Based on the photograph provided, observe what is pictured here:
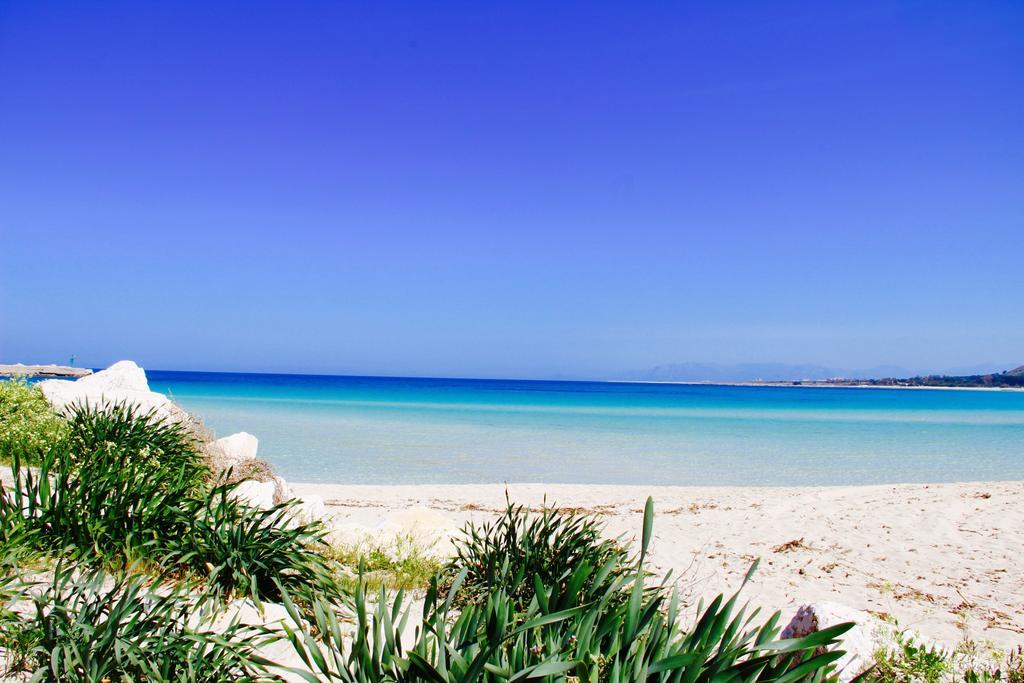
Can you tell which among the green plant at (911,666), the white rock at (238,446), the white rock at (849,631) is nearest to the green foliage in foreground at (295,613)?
the white rock at (849,631)

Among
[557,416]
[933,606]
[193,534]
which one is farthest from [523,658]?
[557,416]

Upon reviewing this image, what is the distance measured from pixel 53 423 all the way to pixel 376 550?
6287 millimetres

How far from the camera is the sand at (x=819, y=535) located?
7.09 m

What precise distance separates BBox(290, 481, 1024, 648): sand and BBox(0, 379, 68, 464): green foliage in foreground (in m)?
3.89

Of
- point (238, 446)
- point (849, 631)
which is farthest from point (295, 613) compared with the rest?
point (238, 446)

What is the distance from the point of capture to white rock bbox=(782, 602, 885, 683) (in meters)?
4.15

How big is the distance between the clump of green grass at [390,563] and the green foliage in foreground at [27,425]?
11.8 ft

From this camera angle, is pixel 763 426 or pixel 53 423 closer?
pixel 53 423

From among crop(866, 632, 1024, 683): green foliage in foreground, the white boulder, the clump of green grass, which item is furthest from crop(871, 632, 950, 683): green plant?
the white boulder

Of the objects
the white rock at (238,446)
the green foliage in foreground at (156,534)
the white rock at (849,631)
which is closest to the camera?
the white rock at (849,631)

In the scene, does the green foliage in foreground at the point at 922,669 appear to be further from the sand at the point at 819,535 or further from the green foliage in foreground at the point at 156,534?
the green foliage in foreground at the point at 156,534

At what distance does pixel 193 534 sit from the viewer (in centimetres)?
466

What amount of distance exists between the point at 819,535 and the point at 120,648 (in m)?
9.93

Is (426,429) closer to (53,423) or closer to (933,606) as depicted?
(53,423)
